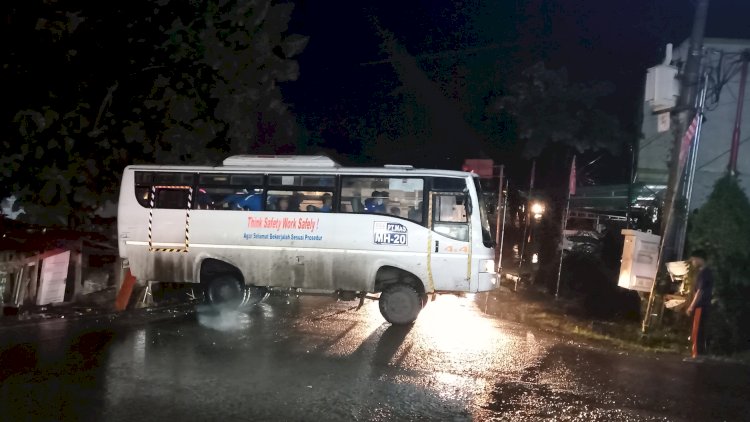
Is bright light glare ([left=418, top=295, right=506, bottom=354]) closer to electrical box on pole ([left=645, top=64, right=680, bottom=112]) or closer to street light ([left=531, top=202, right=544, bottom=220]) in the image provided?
electrical box on pole ([left=645, top=64, right=680, bottom=112])

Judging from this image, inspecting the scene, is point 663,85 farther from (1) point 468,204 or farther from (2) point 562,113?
(2) point 562,113

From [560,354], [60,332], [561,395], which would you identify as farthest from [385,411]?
[60,332]

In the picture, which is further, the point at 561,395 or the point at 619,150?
the point at 619,150

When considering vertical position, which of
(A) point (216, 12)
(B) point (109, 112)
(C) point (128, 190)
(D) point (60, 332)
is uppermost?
(A) point (216, 12)

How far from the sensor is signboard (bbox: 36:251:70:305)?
1168 cm

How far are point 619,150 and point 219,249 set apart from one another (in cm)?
1200

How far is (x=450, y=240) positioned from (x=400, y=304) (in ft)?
4.91

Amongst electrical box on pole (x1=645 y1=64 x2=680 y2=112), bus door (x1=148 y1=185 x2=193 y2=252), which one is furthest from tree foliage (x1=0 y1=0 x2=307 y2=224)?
electrical box on pole (x1=645 y1=64 x2=680 y2=112)

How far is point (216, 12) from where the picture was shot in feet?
46.4

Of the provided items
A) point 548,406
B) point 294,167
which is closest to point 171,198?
point 294,167

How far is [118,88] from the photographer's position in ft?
44.8

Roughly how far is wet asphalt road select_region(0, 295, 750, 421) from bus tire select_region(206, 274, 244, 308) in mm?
829

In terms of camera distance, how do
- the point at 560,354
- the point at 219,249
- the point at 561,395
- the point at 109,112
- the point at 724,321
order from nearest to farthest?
the point at 561,395
the point at 560,354
the point at 724,321
the point at 219,249
the point at 109,112

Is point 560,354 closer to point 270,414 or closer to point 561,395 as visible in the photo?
point 561,395
